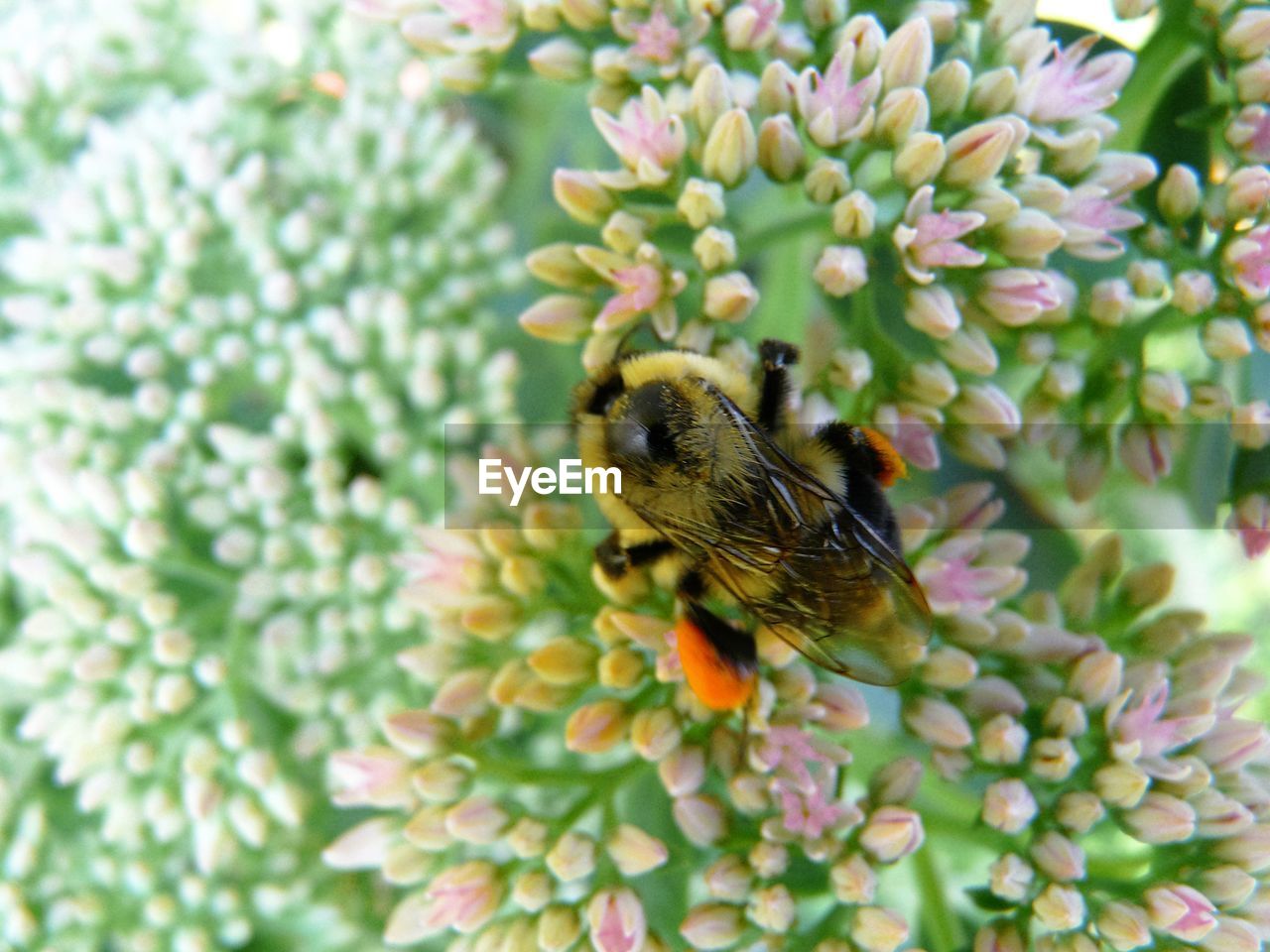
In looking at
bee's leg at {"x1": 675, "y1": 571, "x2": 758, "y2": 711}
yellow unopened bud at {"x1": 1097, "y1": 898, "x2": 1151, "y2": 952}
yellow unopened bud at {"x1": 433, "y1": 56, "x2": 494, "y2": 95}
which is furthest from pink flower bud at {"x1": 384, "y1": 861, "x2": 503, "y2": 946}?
yellow unopened bud at {"x1": 433, "y1": 56, "x2": 494, "y2": 95}

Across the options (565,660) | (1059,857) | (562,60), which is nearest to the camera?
(1059,857)

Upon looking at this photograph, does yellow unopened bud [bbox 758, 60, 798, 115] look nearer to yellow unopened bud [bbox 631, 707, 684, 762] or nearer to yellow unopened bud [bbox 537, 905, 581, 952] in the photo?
yellow unopened bud [bbox 631, 707, 684, 762]

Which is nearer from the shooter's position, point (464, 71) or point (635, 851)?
point (635, 851)

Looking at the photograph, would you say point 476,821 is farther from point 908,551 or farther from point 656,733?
A: point 908,551

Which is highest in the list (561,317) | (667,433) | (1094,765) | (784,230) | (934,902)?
(784,230)

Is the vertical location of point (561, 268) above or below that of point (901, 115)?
below

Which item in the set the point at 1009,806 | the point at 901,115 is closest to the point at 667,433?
the point at 901,115


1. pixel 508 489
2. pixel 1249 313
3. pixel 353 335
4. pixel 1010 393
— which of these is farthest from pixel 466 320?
pixel 1249 313
